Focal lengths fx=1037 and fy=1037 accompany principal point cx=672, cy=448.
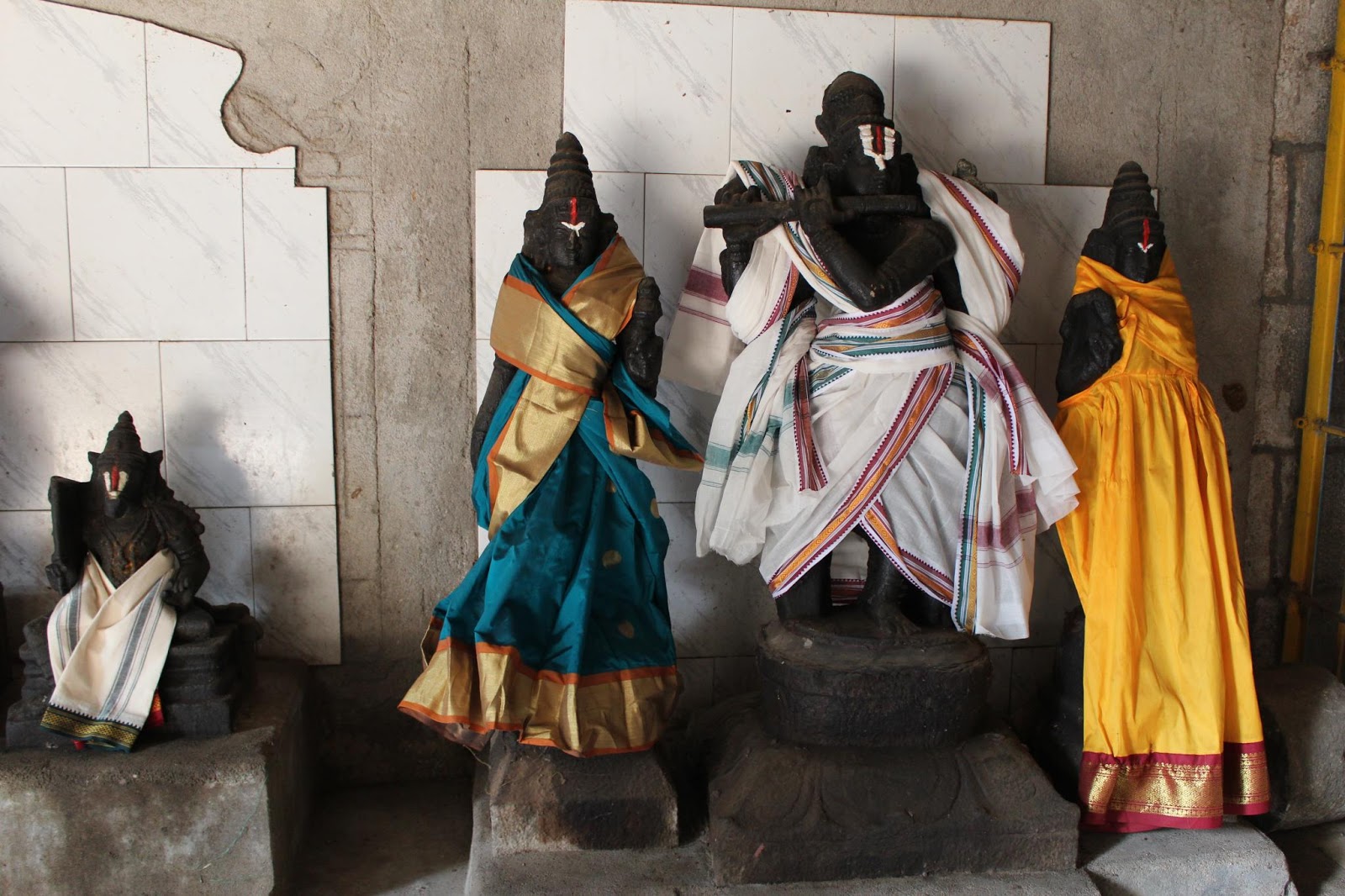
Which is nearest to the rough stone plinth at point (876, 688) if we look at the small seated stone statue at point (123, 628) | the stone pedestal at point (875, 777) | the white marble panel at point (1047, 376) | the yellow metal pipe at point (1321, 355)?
the stone pedestal at point (875, 777)

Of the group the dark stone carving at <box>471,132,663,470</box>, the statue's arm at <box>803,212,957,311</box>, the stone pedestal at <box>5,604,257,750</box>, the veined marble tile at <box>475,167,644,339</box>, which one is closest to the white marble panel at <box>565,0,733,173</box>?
the veined marble tile at <box>475,167,644,339</box>

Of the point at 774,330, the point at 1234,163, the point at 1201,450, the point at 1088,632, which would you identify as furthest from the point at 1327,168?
the point at 774,330

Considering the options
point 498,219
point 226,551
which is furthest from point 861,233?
point 226,551

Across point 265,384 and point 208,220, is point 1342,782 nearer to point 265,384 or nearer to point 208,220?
point 265,384

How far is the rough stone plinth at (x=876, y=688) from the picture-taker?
2.66 m

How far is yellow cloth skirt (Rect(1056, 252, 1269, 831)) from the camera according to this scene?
275 centimetres

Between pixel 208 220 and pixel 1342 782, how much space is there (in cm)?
369

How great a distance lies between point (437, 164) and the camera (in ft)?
10.3

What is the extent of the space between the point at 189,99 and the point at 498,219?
95cm

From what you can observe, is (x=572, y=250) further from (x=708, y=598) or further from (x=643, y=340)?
(x=708, y=598)

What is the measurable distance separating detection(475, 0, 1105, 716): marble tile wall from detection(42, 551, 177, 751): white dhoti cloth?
113cm

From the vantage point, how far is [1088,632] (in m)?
2.83

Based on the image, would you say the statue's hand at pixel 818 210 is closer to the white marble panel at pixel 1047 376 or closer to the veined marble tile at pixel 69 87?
the white marble panel at pixel 1047 376

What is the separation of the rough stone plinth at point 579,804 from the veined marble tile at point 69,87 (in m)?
2.11
